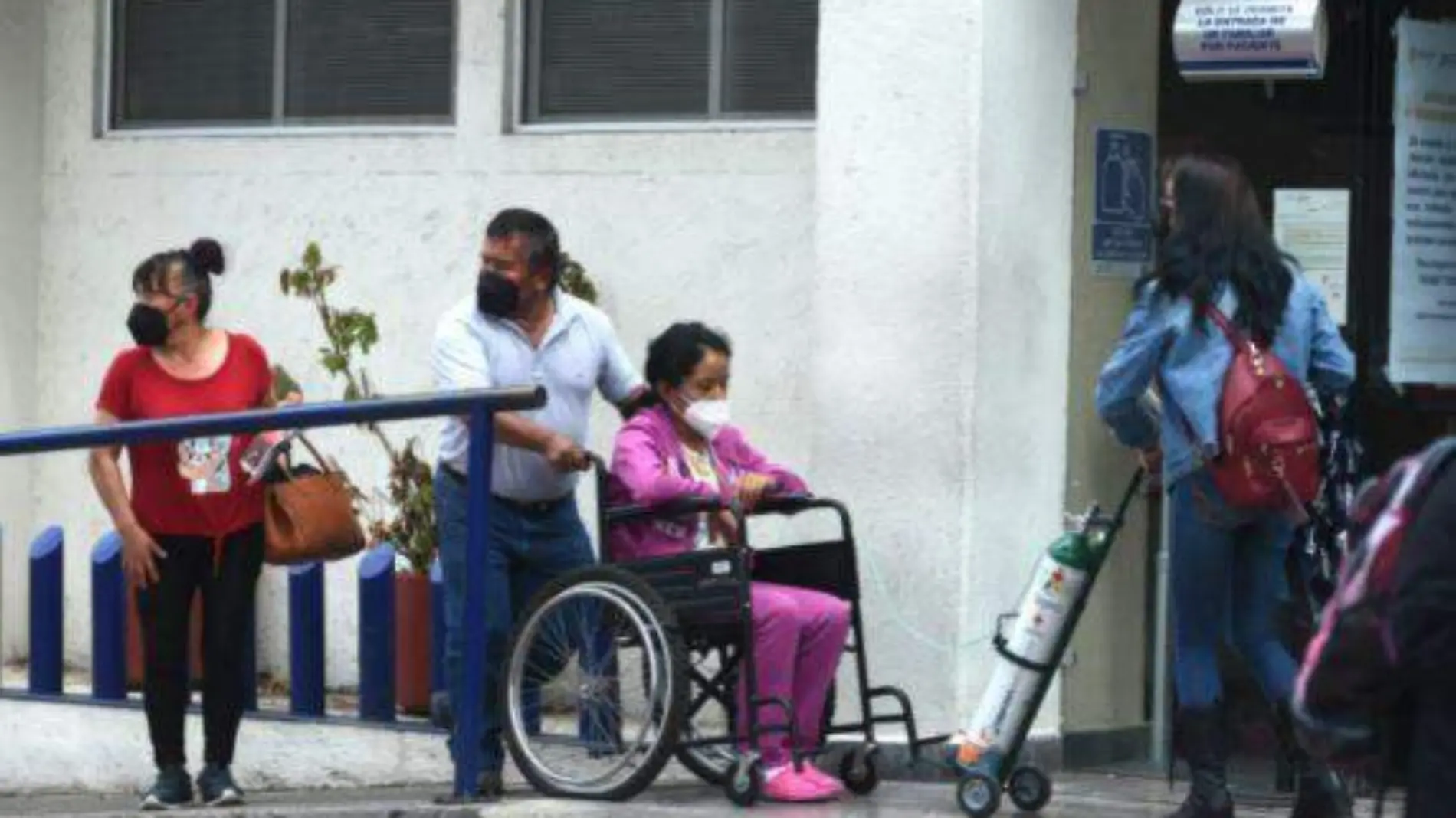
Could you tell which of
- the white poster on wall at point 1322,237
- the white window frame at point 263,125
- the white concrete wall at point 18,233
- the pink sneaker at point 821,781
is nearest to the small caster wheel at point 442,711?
the pink sneaker at point 821,781

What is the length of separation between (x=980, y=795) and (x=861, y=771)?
0.64 meters

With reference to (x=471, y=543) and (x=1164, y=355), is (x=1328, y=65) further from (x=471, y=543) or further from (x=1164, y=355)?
(x=471, y=543)

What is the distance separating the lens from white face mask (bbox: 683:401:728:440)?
30.4 ft

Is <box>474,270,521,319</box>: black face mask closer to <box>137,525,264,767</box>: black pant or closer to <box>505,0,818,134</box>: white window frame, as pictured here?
<box>137,525,264,767</box>: black pant

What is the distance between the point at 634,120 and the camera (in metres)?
11.3

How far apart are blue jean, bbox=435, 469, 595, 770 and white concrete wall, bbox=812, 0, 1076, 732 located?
92 centimetres

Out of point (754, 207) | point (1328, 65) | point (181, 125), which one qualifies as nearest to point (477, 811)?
point (754, 207)

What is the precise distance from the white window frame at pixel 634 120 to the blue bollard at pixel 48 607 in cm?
231

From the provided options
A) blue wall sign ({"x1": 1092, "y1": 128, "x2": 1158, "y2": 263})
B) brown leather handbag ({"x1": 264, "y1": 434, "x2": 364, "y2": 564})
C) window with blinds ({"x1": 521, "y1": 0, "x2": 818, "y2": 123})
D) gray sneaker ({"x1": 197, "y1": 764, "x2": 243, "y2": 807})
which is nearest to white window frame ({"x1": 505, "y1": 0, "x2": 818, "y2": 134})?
window with blinds ({"x1": 521, "y1": 0, "x2": 818, "y2": 123})

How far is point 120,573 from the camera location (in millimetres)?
11172

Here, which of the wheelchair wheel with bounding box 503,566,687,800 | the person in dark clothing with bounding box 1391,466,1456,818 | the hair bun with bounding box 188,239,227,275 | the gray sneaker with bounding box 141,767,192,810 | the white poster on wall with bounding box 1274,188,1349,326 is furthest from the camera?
the white poster on wall with bounding box 1274,188,1349,326

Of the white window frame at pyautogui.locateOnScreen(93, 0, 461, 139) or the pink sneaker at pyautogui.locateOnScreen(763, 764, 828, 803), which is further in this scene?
the white window frame at pyautogui.locateOnScreen(93, 0, 461, 139)

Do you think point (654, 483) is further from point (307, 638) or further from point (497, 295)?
point (307, 638)

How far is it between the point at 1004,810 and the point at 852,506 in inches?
45.6
